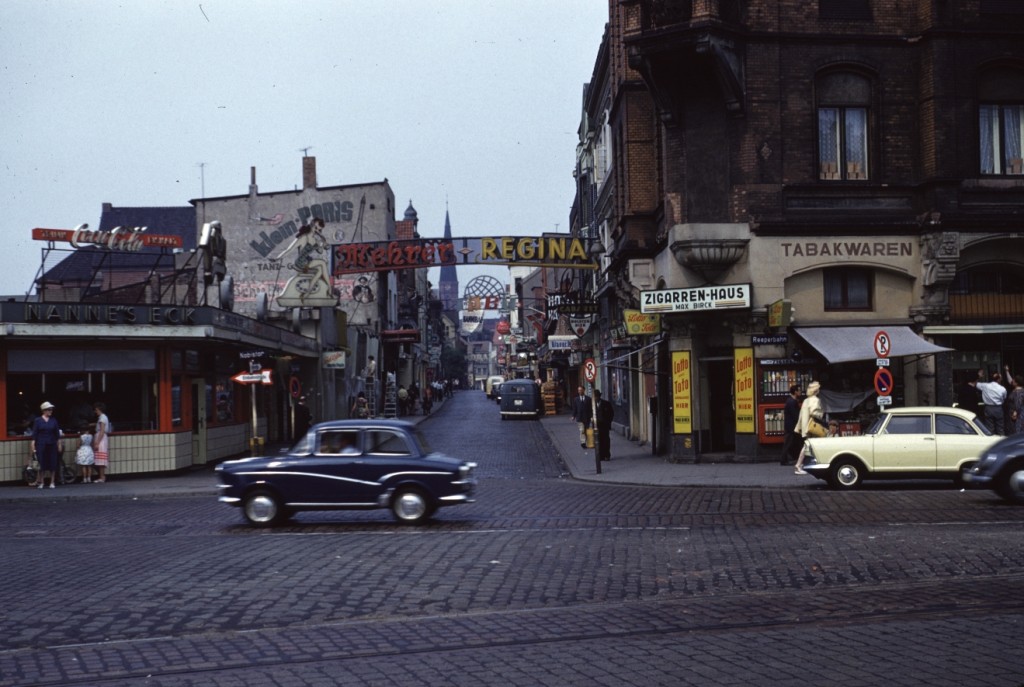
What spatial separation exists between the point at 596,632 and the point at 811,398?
52.8 feet

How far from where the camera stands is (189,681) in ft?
26.4

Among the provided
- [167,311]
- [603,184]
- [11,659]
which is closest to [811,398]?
[167,311]

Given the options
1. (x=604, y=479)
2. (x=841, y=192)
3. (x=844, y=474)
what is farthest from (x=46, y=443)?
(x=841, y=192)

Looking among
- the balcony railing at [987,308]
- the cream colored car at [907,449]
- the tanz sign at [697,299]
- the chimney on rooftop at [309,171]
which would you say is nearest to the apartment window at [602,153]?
the tanz sign at [697,299]

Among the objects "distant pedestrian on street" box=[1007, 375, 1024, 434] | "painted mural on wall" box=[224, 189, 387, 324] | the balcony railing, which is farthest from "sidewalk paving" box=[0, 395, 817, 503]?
"painted mural on wall" box=[224, 189, 387, 324]

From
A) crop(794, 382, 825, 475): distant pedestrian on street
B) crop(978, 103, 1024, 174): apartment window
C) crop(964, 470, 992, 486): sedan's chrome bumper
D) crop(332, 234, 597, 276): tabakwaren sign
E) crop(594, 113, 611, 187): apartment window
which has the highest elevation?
crop(594, 113, 611, 187): apartment window

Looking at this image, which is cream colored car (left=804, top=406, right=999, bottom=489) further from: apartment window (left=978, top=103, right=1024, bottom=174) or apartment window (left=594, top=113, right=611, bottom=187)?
apartment window (left=594, top=113, right=611, bottom=187)

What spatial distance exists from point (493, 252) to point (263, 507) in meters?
22.4

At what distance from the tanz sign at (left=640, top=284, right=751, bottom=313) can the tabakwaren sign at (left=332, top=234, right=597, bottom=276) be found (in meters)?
10.3

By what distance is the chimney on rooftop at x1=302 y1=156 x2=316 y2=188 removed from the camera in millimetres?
66875

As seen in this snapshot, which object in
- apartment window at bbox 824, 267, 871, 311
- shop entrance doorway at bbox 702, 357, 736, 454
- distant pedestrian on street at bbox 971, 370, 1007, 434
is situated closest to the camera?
distant pedestrian on street at bbox 971, 370, 1007, 434

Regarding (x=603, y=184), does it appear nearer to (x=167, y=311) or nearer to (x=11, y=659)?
(x=167, y=311)

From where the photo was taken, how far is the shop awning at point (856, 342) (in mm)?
26969

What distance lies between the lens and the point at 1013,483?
18000mm
